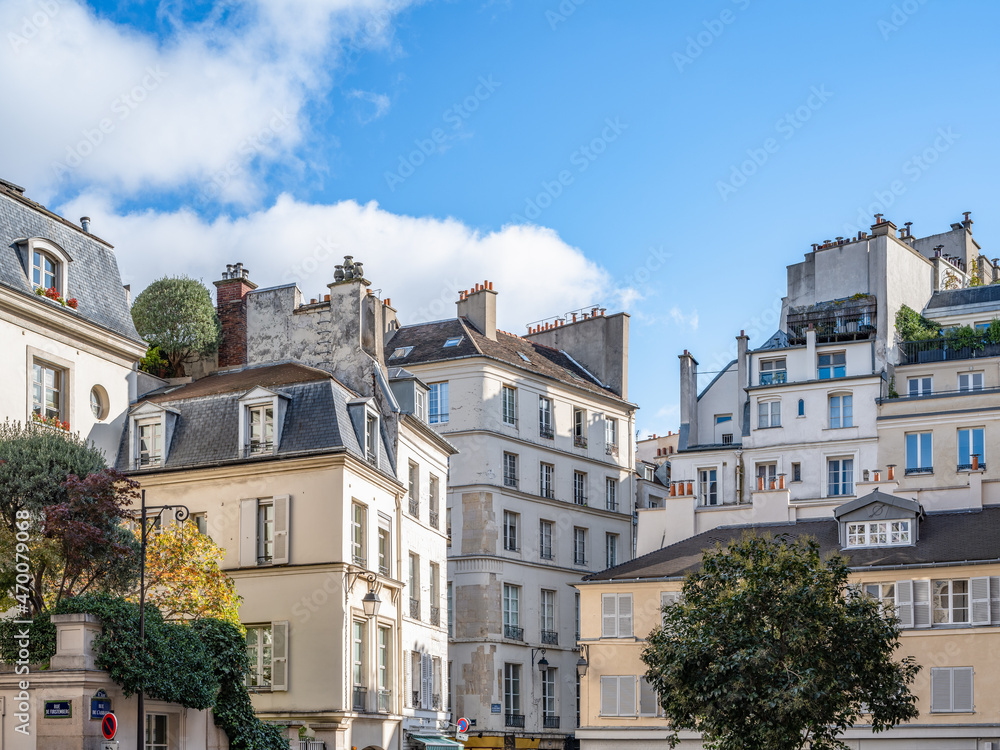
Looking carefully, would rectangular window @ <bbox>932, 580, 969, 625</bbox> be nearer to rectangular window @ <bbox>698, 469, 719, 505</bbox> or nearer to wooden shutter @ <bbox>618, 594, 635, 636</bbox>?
wooden shutter @ <bbox>618, 594, 635, 636</bbox>

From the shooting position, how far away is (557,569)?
4975 cm

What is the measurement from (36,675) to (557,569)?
30603 millimetres

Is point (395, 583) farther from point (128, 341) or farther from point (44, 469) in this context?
point (44, 469)

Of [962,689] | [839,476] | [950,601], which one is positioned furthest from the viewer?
[839,476]

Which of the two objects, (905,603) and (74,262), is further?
(905,603)

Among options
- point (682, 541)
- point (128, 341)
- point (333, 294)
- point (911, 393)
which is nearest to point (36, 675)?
point (128, 341)

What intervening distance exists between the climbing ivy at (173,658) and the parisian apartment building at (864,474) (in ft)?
51.0

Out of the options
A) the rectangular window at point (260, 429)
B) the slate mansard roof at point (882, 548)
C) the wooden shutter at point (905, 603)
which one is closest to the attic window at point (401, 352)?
the slate mansard roof at point (882, 548)

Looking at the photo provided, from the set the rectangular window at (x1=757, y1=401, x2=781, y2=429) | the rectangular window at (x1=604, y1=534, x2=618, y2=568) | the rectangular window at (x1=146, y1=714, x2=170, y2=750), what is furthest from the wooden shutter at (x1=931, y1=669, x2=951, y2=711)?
the rectangular window at (x1=146, y1=714, x2=170, y2=750)

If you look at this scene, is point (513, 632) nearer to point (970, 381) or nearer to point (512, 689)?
point (512, 689)

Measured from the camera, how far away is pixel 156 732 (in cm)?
2286

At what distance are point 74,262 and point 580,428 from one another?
84.9ft

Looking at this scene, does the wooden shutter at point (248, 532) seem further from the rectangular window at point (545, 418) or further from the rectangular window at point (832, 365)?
the rectangular window at point (832, 365)

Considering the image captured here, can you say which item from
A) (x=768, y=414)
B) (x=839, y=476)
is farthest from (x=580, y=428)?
(x=839, y=476)
